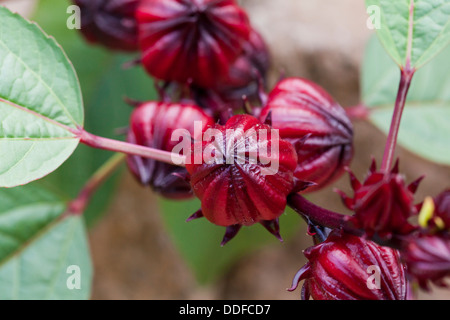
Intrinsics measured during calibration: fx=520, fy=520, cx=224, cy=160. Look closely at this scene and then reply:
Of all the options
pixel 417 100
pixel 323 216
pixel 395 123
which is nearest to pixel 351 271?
pixel 323 216

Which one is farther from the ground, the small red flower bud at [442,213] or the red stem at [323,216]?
the small red flower bud at [442,213]

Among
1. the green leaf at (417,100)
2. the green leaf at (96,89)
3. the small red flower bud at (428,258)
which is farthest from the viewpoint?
the green leaf at (96,89)

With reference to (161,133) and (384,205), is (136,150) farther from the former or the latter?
(384,205)

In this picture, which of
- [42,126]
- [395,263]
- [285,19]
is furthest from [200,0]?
[285,19]

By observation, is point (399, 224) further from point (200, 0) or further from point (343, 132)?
point (200, 0)

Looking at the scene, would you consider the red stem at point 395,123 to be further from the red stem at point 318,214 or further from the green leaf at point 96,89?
the green leaf at point 96,89

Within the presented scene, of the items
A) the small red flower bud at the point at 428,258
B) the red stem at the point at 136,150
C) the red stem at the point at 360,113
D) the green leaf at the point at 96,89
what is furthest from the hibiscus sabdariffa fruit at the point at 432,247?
the green leaf at the point at 96,89
